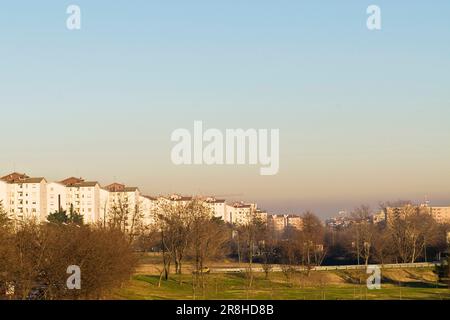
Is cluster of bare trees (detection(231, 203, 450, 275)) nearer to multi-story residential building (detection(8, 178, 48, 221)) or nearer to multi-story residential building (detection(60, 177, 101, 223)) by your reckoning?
multi-story residential building (detection(60, 177, 101, 223))

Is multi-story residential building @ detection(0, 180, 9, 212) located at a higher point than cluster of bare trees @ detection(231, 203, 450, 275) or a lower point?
higher

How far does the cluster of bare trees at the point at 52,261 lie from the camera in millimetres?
29297

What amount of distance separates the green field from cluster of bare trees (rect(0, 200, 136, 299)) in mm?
5562

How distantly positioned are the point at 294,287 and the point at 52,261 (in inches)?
1134

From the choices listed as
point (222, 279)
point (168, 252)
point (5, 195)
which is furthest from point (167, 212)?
point (5, 195)

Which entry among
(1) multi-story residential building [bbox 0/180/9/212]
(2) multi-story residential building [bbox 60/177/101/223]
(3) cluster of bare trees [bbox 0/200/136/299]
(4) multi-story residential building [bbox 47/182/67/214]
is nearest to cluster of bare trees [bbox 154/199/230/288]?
(3) cluster of bare trees [bbox 0/200/136/299]

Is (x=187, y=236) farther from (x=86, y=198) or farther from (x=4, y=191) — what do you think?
(x=86, y=198)

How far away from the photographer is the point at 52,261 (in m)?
30.8

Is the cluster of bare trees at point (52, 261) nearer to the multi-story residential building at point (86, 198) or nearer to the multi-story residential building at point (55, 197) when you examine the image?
the multi-story residential building at point (55, 197)

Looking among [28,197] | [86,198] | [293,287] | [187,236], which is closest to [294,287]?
[293,287]

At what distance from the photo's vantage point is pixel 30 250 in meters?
30.9

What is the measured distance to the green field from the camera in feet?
144
